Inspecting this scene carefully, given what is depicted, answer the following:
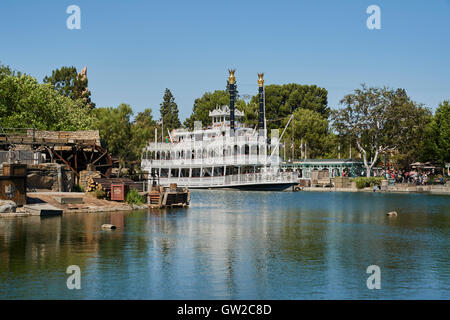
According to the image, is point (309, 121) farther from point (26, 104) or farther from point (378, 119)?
point (26, 104)

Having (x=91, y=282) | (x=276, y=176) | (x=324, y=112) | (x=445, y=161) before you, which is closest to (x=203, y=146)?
(x=276, y=176)

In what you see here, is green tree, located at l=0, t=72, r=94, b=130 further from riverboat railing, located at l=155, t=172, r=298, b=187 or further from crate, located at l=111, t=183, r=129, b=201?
riverboat railing, located at l=155, t=172, r=298, b=187

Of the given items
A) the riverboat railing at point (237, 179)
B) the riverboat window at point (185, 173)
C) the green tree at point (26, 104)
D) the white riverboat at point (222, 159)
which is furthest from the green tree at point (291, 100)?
the green tree at point (26, 104)

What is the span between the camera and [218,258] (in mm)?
20016

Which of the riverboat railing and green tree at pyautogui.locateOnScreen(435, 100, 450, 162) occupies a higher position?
green tree at pyautogui.locateOnScreen(435, 100, 450, 162)

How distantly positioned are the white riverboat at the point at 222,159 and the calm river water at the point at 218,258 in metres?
41.0

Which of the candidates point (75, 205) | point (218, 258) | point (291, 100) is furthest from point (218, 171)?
point (218, 258)

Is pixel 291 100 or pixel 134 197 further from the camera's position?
pixel 291 100

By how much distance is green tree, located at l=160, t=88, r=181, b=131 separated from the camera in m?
135

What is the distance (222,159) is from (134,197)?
3819cm

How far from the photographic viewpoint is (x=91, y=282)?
1585 centimetres

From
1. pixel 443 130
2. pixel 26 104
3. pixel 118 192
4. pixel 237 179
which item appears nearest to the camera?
pixel 118 192

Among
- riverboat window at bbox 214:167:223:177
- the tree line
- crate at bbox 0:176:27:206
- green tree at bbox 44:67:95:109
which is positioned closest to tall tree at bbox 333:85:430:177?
the tree line

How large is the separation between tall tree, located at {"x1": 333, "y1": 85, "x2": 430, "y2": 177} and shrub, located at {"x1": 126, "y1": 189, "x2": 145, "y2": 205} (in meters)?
54.4
